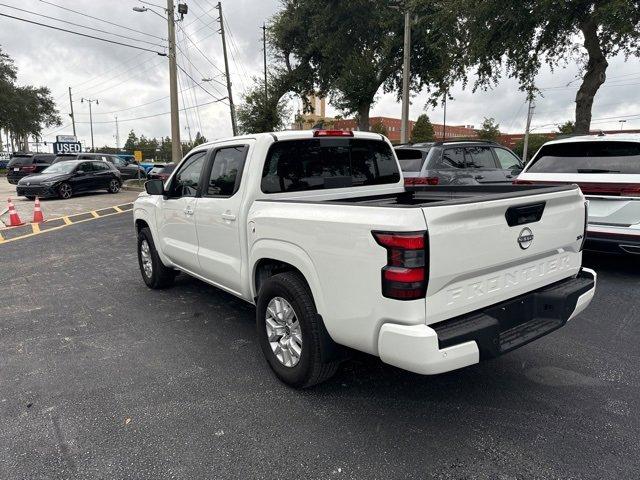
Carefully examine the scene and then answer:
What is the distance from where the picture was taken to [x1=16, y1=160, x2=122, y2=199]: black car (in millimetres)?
15961

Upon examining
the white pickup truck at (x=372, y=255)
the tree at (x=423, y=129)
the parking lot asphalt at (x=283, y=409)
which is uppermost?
the tree at (x=423, y=129)

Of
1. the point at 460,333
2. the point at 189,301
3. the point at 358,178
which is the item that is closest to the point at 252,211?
the point at 358,178

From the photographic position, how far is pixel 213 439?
2.68m

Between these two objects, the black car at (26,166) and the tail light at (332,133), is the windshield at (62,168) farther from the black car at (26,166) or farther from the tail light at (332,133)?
the tail light at (332,133)

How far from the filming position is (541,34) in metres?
14.7

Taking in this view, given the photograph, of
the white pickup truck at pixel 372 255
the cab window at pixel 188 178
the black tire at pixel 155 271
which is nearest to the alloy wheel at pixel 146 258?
the black tire at pixel 155 271

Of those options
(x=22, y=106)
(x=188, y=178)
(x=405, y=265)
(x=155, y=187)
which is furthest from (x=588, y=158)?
(x=22, y=106)

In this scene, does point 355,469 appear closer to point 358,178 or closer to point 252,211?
point 252,211

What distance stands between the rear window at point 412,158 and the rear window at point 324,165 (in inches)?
139

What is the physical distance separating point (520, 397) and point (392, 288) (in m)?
1.47

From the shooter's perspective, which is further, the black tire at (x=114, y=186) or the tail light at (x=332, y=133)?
the black tire at (x=114, y=186)

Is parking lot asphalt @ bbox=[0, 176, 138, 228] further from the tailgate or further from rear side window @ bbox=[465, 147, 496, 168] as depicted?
the tailgate

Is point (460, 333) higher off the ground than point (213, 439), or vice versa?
point (460, 333)

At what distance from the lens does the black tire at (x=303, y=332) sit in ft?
9.48
